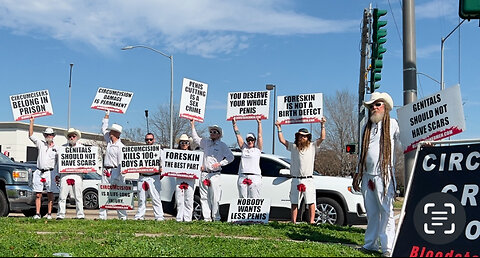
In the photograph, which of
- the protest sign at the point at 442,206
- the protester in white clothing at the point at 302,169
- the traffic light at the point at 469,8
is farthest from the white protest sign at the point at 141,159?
the traffic light at the point at 469,8

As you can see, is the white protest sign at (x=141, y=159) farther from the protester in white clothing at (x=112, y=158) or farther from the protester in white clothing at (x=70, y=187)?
the protester in white clothing at (x=70, y=187)

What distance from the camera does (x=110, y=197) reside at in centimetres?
1162

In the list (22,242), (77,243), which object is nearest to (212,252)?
(77,243)

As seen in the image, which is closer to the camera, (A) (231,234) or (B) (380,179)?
(B) (380,179)

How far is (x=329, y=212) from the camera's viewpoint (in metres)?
12.2

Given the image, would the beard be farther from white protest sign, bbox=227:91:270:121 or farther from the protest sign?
white protest sign, bbox=227:91:270:121

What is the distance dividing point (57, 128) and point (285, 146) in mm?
47162

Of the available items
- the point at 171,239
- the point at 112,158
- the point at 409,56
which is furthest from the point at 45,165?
the point at 409,56

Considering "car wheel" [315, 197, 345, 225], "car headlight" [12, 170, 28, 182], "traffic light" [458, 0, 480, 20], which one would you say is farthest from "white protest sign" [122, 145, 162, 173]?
"traffic light" [458, 0, 480, 20]

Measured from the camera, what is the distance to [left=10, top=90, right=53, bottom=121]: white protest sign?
42.1 feet

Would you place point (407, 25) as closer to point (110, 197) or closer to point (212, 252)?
point (212, 252)

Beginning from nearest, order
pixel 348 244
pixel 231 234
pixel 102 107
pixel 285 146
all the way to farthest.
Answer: pixel 348 244 → pixel 231 234 → pixel 285 146 → pixel 102 107

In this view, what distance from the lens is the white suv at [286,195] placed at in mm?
12234

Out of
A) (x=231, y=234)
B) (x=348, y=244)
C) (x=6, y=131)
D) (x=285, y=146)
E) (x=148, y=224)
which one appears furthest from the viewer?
(x=6, y=131)
